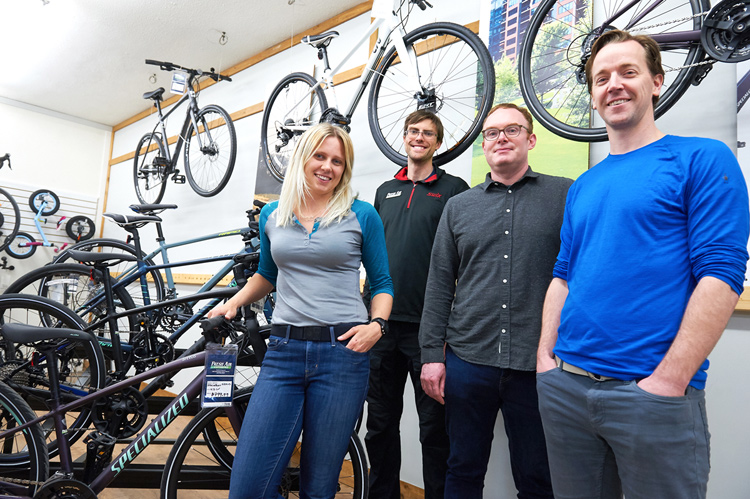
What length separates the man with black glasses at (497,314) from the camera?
4.89ft

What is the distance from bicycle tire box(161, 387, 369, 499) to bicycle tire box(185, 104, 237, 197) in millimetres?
2437

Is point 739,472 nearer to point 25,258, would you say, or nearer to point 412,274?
point 412,274

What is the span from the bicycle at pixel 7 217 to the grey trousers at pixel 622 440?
625 cm

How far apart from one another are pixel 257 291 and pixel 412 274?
0.71m

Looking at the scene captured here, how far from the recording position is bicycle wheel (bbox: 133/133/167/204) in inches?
177

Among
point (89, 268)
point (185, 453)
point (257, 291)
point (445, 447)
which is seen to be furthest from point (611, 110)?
point (89, 268)

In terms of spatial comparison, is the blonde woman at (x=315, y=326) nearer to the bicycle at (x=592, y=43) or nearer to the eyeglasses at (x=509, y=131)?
the eyeglasses at (x=509, y=131)

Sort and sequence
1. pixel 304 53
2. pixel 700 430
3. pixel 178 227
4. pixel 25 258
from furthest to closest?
pixel 25 258 → pixel 178 227 → pixel 304 53 → pixel 700 430

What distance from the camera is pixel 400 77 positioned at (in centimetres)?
295

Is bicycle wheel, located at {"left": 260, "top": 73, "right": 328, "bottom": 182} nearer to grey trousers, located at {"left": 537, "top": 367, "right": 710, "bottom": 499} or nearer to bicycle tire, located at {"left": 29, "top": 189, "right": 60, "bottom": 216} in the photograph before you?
grey trousers, located at {"left": 537, "top": 367, "right": 710, "bottom": 499}

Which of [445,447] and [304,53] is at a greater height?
[304,53]

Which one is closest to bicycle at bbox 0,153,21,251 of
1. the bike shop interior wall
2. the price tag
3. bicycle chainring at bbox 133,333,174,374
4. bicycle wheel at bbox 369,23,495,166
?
the bike shop interior wall

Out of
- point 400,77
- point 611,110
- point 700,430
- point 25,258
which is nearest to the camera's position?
point 700,430

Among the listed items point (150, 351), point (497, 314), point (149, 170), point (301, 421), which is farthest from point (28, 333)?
point (149, 170)
